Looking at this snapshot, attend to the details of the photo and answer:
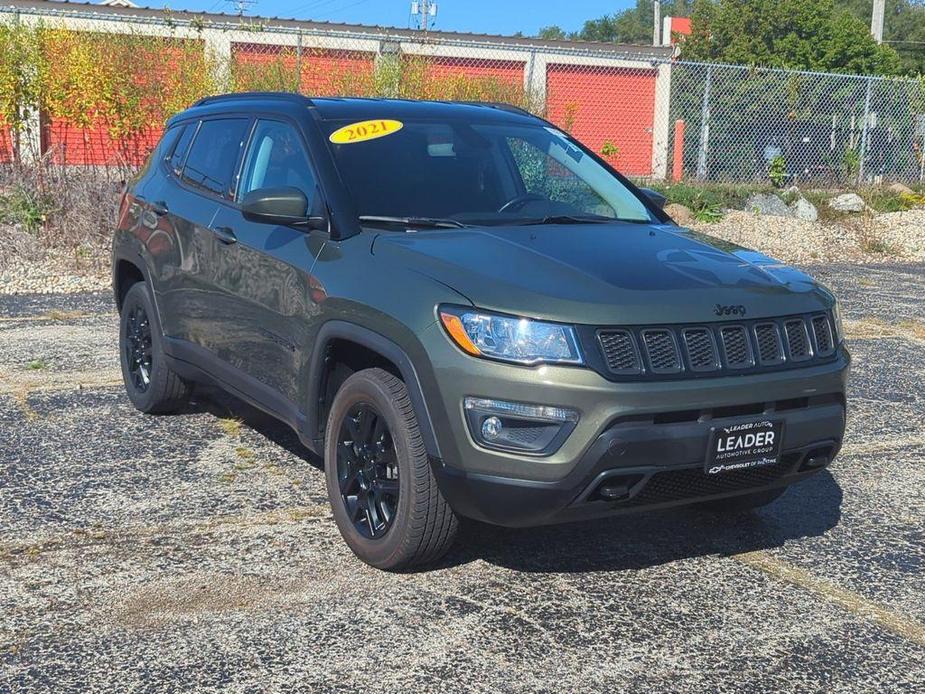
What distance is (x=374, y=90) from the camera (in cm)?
1389

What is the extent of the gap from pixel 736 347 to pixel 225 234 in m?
2.45

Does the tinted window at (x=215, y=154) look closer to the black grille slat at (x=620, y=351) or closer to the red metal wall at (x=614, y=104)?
the black grille slat at (x=620, y=351)

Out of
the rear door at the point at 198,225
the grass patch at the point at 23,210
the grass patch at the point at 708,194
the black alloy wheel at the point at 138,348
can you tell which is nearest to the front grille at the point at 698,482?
the rear door at the point at 198,225

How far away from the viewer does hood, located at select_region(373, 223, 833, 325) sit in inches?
147

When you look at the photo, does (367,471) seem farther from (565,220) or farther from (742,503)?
(742,503)

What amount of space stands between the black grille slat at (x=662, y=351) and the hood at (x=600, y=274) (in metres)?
0.05

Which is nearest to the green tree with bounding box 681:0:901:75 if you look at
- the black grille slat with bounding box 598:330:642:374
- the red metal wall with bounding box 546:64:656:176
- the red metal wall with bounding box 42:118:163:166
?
the red metal wall with bounding box 546:64:656:176

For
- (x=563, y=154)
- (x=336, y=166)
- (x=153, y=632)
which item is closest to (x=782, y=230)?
(x=563, y=154)

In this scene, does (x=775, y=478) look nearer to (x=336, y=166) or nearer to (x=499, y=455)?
(x=499, y=455)

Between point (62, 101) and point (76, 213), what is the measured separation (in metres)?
1.36

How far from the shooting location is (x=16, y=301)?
10531 mm

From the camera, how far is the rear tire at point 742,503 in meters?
4.80

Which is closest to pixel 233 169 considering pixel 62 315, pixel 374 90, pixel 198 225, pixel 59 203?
pixel 198 225

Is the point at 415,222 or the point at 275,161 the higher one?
the point at 275,161
